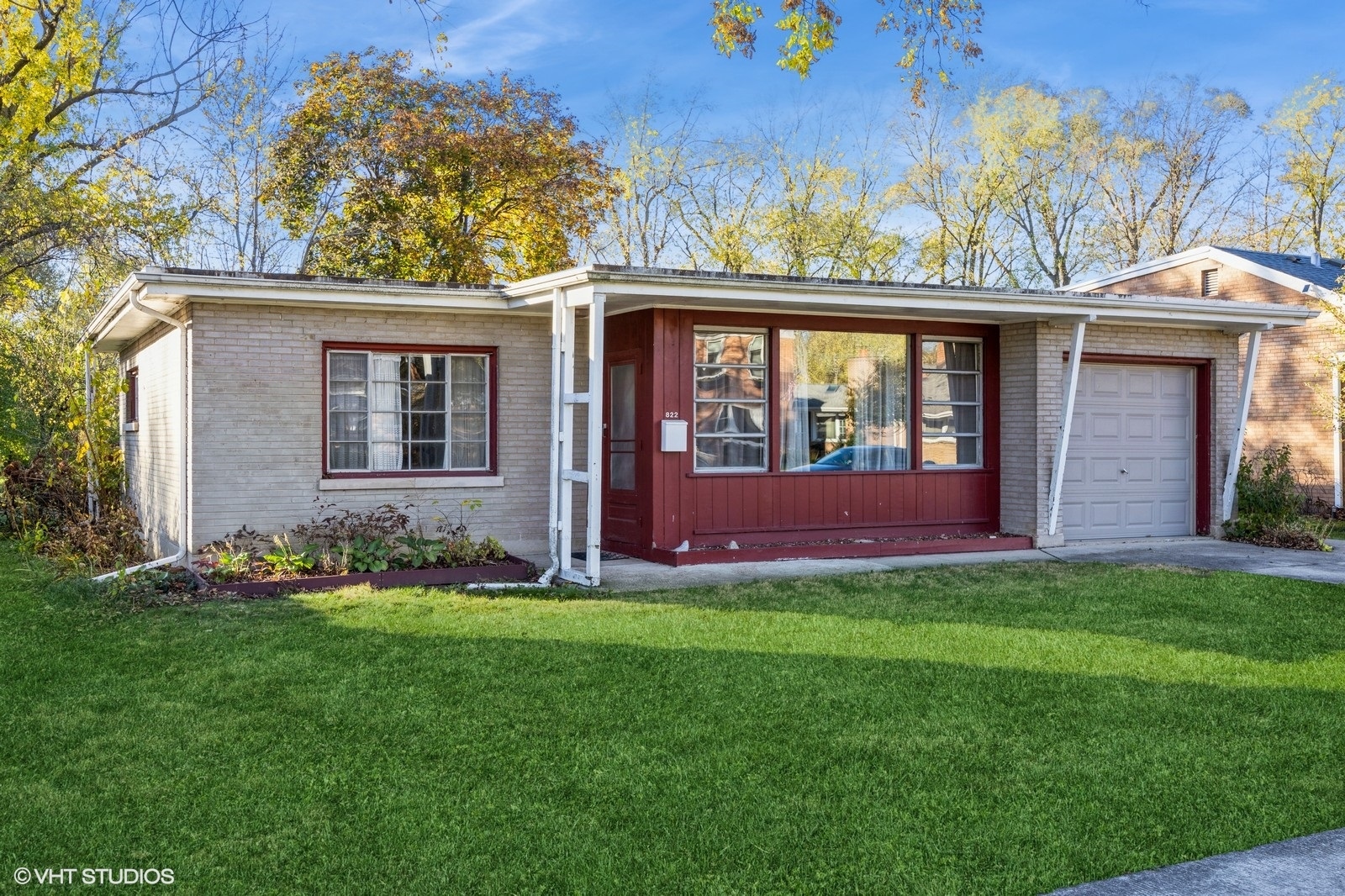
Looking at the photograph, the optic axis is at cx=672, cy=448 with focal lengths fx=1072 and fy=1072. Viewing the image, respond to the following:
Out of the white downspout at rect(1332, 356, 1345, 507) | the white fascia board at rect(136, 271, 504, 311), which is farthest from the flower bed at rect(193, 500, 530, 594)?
the white downspout at rect(1332, 356, 1345, 507)

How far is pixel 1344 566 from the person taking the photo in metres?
11.3

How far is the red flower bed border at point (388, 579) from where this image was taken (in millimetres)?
9445

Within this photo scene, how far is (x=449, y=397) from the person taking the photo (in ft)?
37.6

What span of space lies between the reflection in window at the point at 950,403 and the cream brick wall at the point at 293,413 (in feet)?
15.3

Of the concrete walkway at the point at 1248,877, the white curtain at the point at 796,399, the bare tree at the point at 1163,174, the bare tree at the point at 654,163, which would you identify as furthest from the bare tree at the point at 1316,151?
the concrete walkway at the point at 1248,877

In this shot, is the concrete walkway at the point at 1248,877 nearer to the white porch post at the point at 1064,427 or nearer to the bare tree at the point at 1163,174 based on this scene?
the white porch post at the point at 1064,427

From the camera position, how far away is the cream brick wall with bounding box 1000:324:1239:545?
41.4ft

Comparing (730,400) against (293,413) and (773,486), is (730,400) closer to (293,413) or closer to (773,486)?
(773,486)

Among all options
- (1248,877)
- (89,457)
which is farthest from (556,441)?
(1248,877)

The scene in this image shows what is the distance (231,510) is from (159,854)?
275 inches

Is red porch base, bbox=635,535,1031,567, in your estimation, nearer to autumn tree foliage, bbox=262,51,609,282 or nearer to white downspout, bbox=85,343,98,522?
white downspout, bbox=85,343,98,522

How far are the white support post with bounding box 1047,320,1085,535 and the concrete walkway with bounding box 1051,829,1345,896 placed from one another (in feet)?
28.6

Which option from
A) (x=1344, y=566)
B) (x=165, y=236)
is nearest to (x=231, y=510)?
(x=165, y=236)

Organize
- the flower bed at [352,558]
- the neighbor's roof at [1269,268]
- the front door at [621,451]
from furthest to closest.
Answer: the neighbor's roof at [1269,268], the front door at [621,451], the flower bed at [352,558]
